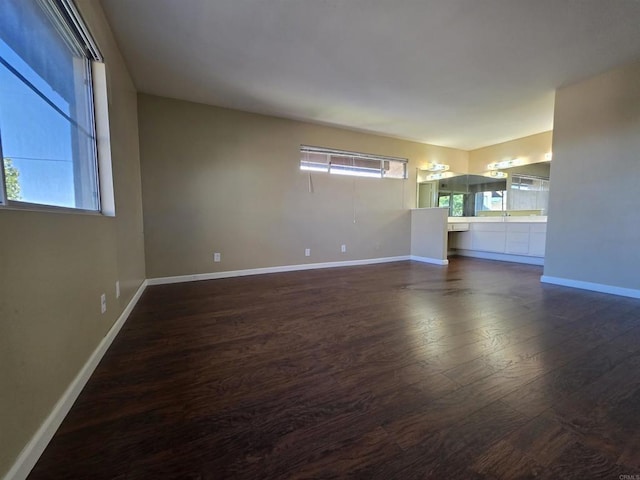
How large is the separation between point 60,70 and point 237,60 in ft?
5.07

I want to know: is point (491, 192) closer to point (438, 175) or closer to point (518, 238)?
point (438, 175)

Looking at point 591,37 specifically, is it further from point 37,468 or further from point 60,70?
point 37,468

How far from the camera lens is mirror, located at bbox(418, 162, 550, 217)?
518cm

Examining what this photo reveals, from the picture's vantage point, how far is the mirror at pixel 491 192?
17.0 ft

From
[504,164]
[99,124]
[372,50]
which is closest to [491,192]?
[504,164]

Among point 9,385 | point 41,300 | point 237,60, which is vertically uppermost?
point 237,60

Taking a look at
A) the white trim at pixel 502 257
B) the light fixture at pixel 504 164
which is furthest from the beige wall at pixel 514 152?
the white trim at pixel 502 257

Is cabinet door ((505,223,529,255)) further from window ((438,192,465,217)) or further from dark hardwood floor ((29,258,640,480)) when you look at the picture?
dark hardwood floor ((29,258,640,480))

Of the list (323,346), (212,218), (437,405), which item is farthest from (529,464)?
(212,218)

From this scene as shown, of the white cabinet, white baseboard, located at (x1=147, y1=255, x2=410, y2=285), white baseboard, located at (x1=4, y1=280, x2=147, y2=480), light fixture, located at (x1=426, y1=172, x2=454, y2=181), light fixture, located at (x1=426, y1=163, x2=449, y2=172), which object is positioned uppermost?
light fixture, located at (x1=426, y1=163, x2=449, y2=172)

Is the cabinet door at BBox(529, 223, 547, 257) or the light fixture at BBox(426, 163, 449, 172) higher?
the light fixture at BBox(426, 163, 449, 172)

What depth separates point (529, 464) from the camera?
928mm

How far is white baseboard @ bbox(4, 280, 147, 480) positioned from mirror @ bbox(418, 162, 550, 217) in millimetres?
5531

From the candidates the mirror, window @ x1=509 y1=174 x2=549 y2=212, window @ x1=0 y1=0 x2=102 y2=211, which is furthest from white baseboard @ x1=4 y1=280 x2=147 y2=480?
window @ x1=509 y1=174 x2=549 y2=212
